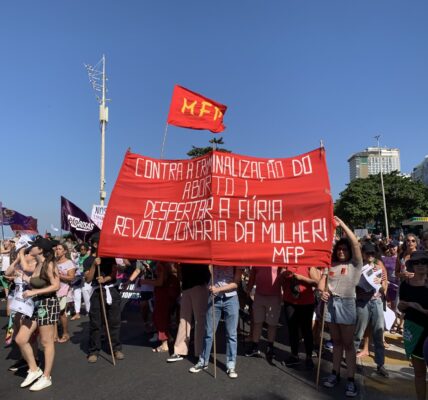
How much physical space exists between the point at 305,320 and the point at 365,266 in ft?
3.73

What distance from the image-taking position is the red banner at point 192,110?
6.51m

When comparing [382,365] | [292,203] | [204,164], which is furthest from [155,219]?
[382,365]

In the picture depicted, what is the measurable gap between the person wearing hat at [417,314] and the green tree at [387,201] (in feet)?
171

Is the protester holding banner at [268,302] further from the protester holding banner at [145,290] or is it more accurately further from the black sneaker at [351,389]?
the protester holding banner at [145,290]

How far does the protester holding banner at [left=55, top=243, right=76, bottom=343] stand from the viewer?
276 inches

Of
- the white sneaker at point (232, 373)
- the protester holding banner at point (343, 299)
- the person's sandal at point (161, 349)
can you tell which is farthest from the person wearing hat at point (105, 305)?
the protester holding banner at point (343, 299)

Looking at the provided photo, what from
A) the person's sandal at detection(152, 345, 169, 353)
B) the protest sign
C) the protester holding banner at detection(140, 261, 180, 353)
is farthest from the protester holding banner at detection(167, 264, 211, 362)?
the protest sign

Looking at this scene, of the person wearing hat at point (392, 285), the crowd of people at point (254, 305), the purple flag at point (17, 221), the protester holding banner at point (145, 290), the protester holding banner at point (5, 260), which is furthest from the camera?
the purple flag at point (17, 221)

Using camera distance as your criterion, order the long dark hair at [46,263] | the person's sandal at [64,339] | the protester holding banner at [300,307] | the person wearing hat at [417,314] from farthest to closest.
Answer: the person's sandal at [64,339]
the protester holding banner at [300,307]
the long dark hair at [46,263]
the person wearing hat at [417,314]

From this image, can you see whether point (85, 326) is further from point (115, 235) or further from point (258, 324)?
point (258, 324)

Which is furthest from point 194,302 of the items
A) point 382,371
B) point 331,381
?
point 382,371

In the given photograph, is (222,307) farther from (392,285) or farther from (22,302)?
(392,285)

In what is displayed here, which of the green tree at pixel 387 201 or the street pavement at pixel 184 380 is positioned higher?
the green tree at pixel 387 201

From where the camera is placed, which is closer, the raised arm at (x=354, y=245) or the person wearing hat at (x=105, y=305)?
the raised arm at (x=354, y=245)
